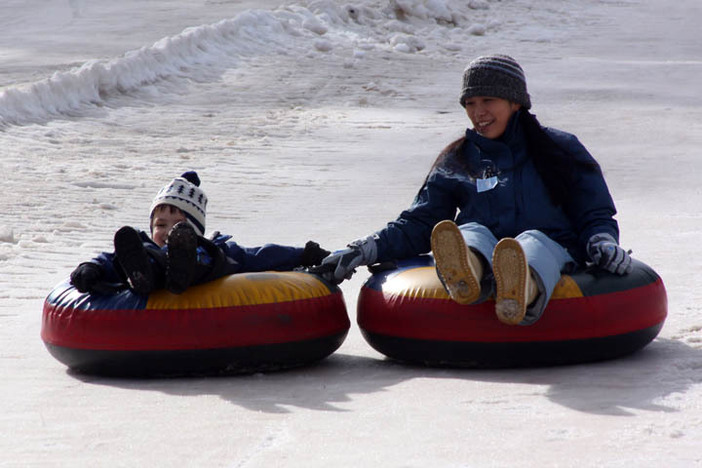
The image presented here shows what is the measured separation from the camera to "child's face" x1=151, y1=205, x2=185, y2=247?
5172mm

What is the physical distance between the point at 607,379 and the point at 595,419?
681 mm

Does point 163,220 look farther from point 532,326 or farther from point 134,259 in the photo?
point 532,326

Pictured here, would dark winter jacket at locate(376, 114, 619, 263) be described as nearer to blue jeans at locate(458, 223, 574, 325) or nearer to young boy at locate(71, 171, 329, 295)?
blue jeans at locate(458, 223, 574, 325)

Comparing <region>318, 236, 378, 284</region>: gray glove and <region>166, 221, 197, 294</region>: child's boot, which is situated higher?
<region>166, 221, 197, 294</region>: child's boot

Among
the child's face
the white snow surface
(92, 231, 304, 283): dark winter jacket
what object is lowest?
the white snow surface

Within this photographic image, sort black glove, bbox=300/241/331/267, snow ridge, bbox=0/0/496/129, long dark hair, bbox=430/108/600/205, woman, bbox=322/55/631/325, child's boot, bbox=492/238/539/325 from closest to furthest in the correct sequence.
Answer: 1. child's boot, bbox=492/238/539/325
2. woman, bbox=322/55/631/325
3. long dark hair, bbox=430/108/600/205
4. black glove, bbox=300/241/331/267
5. snow ridge, bbox=0/0/496/129

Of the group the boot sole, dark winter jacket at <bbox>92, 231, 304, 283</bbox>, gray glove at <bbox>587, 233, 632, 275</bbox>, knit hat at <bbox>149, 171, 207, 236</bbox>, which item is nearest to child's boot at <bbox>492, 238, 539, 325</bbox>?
the boot sole

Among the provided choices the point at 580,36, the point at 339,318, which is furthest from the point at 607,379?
the point at 580,36

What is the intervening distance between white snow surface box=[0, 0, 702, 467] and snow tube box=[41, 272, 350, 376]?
0.32ft

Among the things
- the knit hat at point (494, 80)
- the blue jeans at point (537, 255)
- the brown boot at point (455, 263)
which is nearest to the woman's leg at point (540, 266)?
the blue jeans at point (537, 255)

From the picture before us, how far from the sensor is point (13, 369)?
4.95 meters

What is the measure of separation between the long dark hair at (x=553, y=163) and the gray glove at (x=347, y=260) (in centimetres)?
86

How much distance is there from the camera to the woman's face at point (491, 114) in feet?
16.2

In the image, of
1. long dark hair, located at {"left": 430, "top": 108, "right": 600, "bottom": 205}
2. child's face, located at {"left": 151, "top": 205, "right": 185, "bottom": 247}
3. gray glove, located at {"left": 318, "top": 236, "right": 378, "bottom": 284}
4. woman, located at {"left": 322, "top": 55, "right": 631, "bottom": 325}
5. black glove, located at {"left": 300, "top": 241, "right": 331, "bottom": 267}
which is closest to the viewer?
woman, located at {"left": 322, "top": 55, "right": 631, "bottom": 325}
